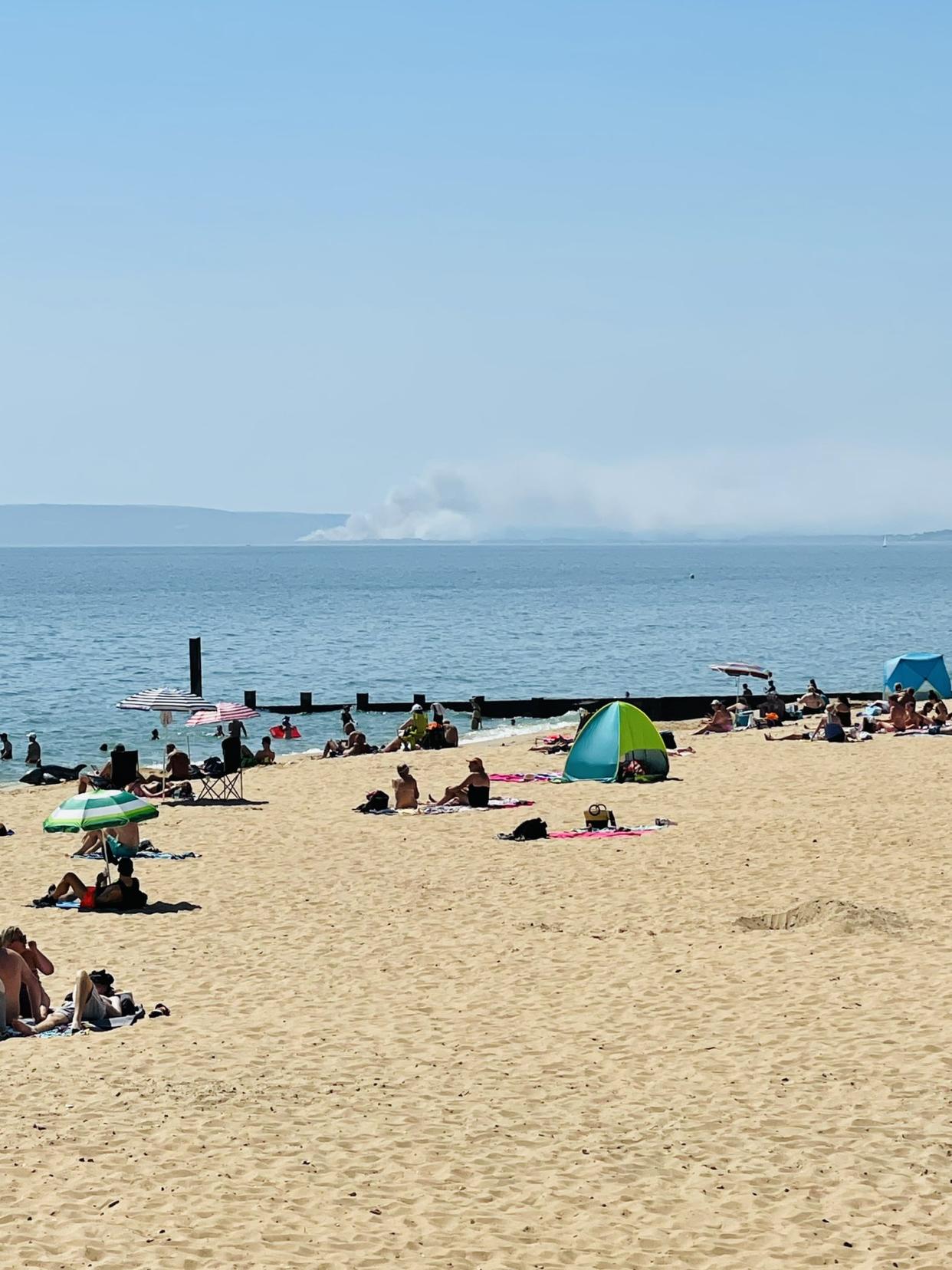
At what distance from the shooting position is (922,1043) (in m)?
10.9

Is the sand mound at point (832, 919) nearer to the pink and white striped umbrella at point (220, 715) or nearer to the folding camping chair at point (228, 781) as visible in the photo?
the folding camping chair at point (228, 781)

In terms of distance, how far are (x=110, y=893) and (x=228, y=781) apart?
34.0 ft

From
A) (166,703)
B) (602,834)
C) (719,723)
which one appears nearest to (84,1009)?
(602,834)

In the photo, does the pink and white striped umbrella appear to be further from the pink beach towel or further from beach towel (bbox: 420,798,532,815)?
the pink beach towel

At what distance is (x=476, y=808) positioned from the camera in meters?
23.8

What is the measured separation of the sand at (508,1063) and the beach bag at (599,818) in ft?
3.21

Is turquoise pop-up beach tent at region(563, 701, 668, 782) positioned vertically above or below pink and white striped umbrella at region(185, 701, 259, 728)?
below

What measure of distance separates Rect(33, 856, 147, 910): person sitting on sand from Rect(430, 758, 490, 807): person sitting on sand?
7.61 m

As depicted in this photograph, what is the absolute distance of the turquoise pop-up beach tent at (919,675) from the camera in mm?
39062

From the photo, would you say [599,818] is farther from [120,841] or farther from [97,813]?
[97,813]

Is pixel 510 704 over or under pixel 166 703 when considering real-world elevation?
under

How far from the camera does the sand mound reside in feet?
48.1

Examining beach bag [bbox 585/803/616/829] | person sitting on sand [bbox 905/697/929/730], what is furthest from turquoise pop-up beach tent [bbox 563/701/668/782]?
person sitting on sand [bbox 905/697/929/730]

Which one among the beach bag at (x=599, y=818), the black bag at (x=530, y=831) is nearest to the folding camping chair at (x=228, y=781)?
the black bag at (x=530, y=831)
